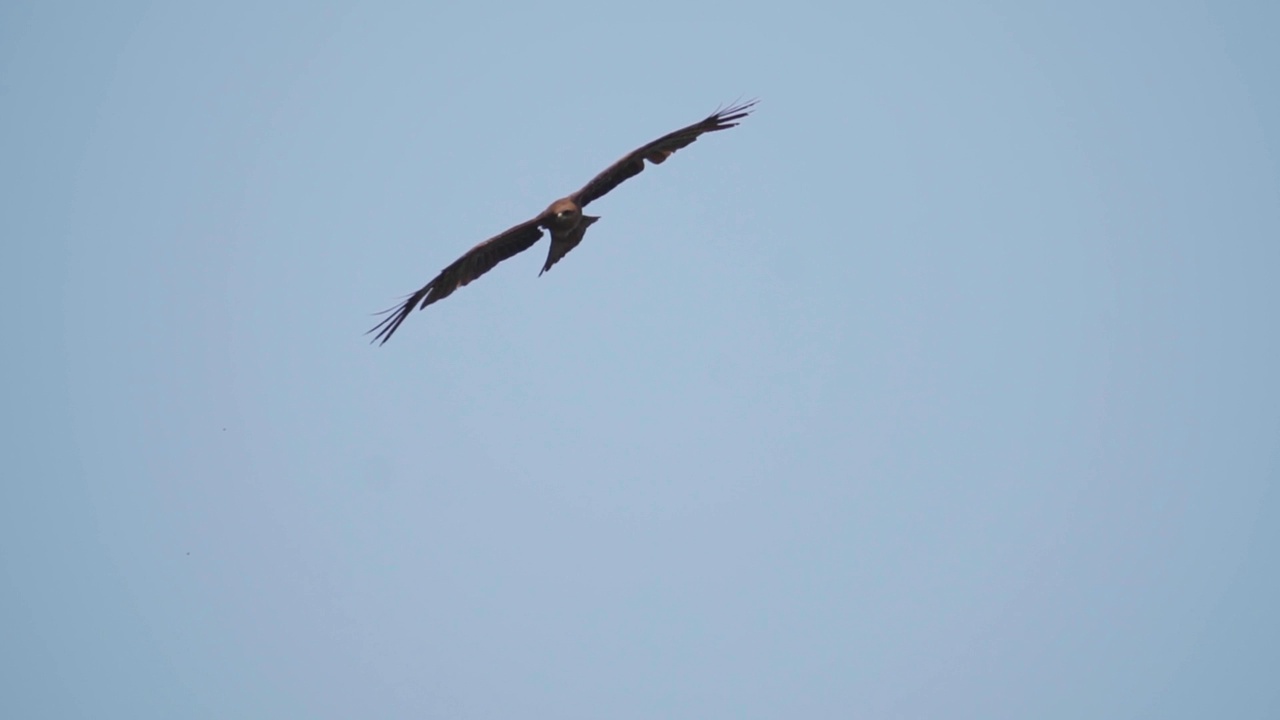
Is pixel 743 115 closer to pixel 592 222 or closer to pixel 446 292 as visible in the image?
pixel 592 222

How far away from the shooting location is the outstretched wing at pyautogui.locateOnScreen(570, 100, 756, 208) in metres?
23.1

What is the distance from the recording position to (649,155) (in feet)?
77.1

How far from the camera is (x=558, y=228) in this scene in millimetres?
23078

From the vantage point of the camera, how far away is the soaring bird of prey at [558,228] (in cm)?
2302

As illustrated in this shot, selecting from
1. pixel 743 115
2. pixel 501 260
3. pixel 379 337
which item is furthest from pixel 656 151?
pixel 379 337

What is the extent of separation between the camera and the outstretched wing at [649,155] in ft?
75.9

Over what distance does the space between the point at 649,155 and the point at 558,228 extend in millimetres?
1919

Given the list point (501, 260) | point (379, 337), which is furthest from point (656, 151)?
A: point (379, 337)

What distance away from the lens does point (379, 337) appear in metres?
22.8

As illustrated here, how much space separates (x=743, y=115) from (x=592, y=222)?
292cm

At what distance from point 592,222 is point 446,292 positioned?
108 inches

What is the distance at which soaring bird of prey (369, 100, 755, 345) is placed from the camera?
2302 centimetres

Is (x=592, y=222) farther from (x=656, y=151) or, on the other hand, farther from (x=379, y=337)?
(x=379, y=337)

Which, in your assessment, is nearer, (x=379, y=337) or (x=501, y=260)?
(x=379, y=337)
